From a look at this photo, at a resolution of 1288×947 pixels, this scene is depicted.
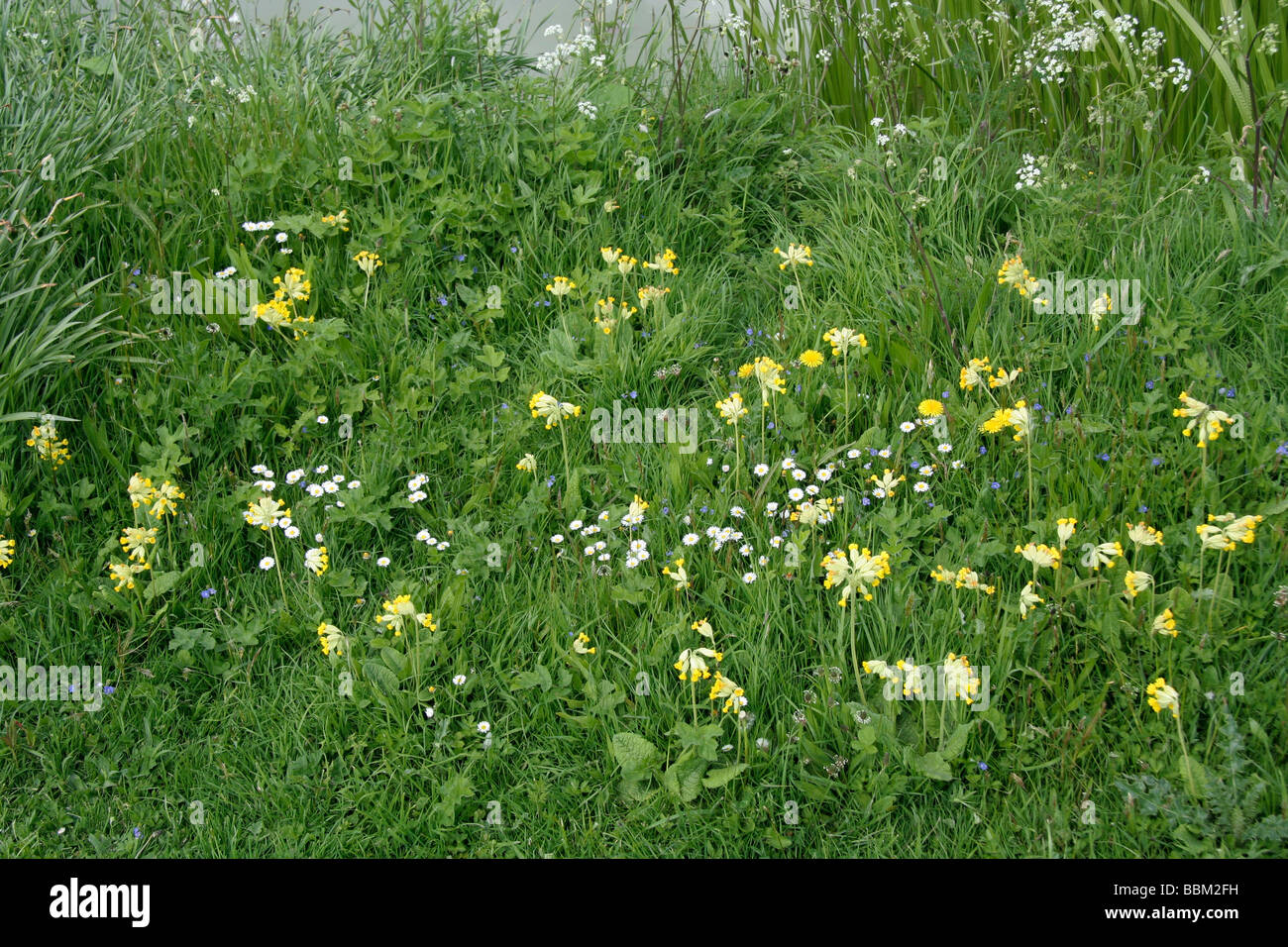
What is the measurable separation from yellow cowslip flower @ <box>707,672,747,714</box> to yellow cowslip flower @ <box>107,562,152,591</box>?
1.84m

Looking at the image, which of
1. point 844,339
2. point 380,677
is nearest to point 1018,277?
point 844,339

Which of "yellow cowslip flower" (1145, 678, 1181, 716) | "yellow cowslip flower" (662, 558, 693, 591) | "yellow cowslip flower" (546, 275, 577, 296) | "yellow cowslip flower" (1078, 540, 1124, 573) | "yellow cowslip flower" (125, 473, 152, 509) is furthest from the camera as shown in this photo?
"yellow cowslip flower" (546, 275, 577, 296)

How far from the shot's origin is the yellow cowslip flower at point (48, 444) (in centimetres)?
362

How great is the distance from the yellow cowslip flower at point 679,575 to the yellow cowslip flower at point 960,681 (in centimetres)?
78

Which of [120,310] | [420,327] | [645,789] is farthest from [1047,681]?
[120,310]

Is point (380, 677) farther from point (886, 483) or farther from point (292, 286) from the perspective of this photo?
point (292, 286)

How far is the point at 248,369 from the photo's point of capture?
12.6 feet

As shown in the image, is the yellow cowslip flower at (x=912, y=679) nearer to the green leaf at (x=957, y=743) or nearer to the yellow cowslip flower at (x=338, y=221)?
the green leaf at (x=957, y=743)

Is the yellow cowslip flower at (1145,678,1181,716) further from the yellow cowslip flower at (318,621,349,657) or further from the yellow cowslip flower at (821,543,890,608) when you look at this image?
the yellow cowslip flower at (318,621,349,657)

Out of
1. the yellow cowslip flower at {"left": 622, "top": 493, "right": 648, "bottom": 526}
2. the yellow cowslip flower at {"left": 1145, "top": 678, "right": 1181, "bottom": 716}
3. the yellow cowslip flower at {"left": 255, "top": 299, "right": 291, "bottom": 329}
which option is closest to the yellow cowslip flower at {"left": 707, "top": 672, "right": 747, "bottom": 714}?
the yellow cowslip flower at {"left": 622, "top": 493, "right": 648, "bottom": 526}

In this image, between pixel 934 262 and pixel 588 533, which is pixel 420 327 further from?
pixel 934 262

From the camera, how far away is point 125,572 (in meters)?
3.21

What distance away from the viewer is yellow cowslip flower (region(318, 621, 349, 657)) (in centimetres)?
290

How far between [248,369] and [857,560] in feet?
7.93
